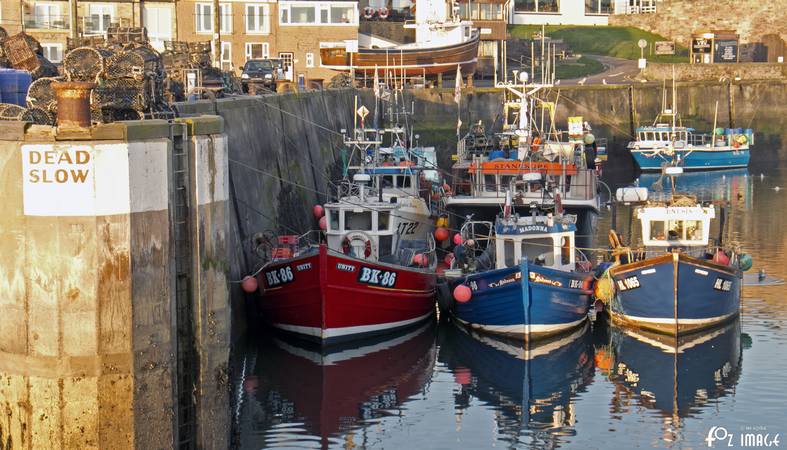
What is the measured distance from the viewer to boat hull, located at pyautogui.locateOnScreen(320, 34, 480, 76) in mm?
54719

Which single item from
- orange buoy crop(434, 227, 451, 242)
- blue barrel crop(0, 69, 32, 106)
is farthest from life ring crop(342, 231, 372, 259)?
blue barrel crop(0, 69, 32, 106)

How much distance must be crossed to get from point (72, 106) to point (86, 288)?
1.96 meters

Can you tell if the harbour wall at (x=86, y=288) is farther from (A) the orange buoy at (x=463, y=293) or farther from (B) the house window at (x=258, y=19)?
(B) the house window at (x=258, y=19)

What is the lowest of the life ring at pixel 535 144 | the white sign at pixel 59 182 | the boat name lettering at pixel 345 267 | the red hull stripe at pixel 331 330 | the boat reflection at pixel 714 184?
the red hull stripe at pixel 331 330

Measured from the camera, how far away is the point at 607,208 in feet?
145

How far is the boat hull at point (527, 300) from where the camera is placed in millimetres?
24531

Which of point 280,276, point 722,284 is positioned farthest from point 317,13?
point 722,284

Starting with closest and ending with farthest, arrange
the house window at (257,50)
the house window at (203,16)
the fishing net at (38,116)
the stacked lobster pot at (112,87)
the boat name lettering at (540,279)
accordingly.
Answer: the fishing net at (38,116), the stacked lobster pot at (112,87), the boat name lettering at (540,279), the house window at (203,16), the house window at (257,50)

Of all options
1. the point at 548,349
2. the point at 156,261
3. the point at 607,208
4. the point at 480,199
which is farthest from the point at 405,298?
the point at 607,208

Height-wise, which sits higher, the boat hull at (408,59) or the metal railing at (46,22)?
the metal railing at (46,22)

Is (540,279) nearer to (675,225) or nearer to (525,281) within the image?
(525,281)

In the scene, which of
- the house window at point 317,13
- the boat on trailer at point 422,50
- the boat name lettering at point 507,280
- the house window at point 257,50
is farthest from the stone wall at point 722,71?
the boat name lettering at point 507,280

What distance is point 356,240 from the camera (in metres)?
26.2

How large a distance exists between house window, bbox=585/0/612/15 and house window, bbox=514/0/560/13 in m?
1.71
